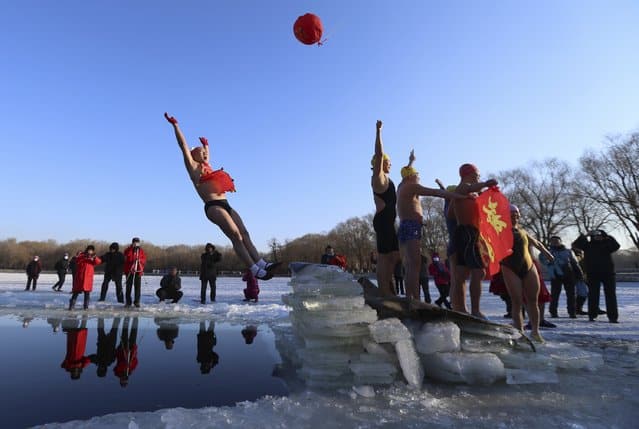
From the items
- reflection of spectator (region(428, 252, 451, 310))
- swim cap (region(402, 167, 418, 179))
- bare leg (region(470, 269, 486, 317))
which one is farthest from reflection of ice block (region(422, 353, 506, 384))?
reflection of spectator (region(428, 252, 451, 310))

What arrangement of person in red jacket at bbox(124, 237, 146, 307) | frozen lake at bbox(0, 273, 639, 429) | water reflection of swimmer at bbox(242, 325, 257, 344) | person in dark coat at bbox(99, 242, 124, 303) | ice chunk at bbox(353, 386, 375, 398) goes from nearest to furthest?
frozen lake at bbox(0, 273, 639, 429) → ice chunk at bbox(353, 386, 375, 398) → water reflection of swimmer at bbox(242, 325, 257, 344) → person in red jacket at bbox(124, 237, 146, 307) → person in dark coat at bbox(99, 242, 124, 303)

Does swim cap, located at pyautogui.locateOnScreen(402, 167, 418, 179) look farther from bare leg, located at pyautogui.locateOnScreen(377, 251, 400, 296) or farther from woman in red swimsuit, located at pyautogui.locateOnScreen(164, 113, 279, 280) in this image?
woman in red swimsuit, located at pyautogui.locateOnScreen(164, 113, 279, 280)

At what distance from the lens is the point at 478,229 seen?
450 cm

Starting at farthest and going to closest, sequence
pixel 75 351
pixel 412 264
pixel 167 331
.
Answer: pixel 167 331, pixel 412 264, pixel 75 351

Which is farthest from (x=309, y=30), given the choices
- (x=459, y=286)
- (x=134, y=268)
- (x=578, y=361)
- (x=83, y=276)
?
(x=134, y=268)

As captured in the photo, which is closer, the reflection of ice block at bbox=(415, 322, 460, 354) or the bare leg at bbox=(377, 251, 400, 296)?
the reflection of ice block at bbox=(415, 322, 460, 354)

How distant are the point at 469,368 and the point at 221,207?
2.82 m

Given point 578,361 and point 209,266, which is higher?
point 209,266

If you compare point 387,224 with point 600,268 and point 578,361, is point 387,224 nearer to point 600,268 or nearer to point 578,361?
point 578,361

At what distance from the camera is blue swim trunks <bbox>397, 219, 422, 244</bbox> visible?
4.29 m

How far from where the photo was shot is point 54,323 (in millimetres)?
6074

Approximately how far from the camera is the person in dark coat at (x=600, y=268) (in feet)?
23.1

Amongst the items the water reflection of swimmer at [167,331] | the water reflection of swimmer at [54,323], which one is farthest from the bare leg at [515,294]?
the water reflection of swimmer at [54,323]

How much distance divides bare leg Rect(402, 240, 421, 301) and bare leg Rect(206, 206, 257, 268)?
5.50 ft
